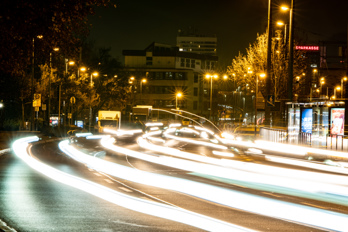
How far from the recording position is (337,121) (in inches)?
1048

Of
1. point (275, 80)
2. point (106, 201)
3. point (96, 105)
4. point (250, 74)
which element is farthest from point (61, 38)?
point (96, 105)

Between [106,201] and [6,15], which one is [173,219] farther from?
[6,15]

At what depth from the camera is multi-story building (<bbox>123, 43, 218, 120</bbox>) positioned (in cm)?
11175

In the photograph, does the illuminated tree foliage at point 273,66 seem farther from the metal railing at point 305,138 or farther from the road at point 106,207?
the road at point 106,207

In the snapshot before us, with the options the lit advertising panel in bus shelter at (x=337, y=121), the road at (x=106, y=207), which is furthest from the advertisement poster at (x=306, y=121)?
the road at (x=106, y=207)

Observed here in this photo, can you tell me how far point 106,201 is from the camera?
10.6m

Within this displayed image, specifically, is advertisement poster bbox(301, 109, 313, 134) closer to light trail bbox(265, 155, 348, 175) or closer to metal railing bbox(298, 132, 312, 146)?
metal railing bbox(298, 132, 312, 146)

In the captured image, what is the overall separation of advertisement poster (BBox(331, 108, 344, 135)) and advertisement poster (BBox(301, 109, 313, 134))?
5.47 feet

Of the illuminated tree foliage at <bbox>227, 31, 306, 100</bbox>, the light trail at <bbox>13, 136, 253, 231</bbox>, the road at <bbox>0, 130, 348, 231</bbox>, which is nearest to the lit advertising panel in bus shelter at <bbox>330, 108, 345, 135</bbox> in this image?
the road at <bbox>0, 130, 348, 231</bbox>

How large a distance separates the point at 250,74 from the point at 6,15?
44.8m

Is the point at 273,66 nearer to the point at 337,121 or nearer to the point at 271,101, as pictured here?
the point at 271,101

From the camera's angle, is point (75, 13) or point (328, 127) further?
point (328, 127)

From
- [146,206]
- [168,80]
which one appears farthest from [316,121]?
[168,80]

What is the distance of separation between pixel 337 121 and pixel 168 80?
87.9m
